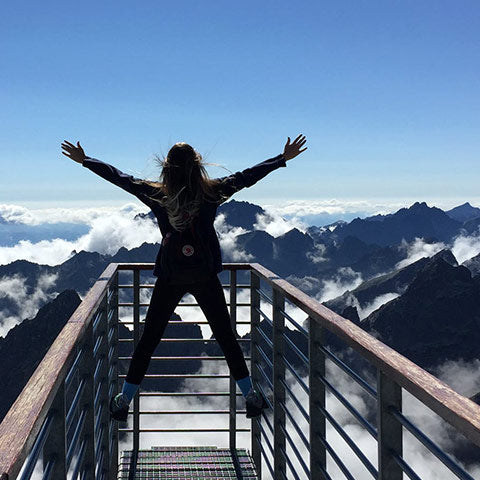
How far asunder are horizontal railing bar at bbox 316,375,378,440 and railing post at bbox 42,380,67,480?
1122mm

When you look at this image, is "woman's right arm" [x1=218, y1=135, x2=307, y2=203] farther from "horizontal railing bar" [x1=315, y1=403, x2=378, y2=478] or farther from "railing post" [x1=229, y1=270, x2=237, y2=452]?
"railing post" [x1=229, y1=270, x2=237, y2=452]

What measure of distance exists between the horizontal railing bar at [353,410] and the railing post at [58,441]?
3.68 ft

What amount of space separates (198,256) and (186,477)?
2582mm

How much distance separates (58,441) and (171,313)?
1.29 meters

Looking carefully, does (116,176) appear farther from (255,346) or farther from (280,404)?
(255,346)

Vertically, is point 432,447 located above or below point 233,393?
above

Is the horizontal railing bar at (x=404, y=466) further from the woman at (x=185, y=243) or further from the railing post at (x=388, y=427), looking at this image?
the woman at (x=185, y=243)

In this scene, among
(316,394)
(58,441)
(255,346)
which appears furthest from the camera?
(255,346)

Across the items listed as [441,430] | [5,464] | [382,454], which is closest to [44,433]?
[5,464]

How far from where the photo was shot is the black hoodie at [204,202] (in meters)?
3.06

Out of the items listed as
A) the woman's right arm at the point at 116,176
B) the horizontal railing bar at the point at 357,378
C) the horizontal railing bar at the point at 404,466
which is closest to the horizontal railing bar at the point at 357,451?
the horizontal railing bar at the point at 404,466

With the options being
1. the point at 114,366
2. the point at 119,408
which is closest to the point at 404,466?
the point at 119,408

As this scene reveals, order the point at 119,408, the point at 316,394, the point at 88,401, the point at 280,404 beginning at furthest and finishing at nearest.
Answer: the point at 280,404
the point at 119,408
the point at 88,401
the point at 316,394

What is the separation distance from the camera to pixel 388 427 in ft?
5.61
